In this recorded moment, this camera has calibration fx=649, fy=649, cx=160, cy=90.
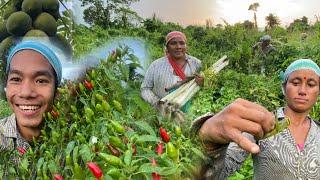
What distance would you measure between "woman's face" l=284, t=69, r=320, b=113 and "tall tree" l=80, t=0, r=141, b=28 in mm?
453

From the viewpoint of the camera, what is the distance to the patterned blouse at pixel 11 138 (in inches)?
38.1

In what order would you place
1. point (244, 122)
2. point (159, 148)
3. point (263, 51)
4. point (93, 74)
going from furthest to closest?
point (263, 51) → point (93, 74) → point (159, 148) → point (244, 122)

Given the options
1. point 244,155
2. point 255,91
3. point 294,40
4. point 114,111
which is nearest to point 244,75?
point 255,91

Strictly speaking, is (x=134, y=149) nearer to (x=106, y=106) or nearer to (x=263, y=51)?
(x=106, y=106)

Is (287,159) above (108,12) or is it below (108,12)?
below

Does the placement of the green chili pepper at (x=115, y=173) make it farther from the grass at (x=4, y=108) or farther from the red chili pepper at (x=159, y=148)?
the grass at (x=4, y=108)

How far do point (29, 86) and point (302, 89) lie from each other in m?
0.59

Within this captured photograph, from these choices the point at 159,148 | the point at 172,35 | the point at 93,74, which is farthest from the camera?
the point at 172,35

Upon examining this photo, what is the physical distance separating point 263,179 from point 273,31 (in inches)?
75.3

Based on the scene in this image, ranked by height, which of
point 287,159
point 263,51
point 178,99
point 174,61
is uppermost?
point 263,51

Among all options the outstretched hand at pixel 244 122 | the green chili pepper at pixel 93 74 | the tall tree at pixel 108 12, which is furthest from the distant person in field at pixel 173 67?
the outstretched hand at pixel 244 122

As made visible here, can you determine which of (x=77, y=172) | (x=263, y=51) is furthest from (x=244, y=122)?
(x=263, y=51)

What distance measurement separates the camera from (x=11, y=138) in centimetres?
97

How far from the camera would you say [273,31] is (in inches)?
122
